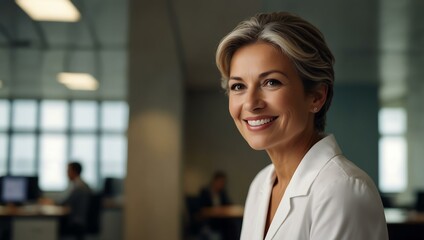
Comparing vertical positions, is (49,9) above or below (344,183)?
above

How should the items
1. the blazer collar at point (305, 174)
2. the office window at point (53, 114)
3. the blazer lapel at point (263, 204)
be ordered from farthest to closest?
the office window at point (53, 114), the blazer lapel at point (263, 204), the blazer collar at point (305, 174)

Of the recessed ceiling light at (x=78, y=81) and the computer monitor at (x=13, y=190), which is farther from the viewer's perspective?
the recessed ceiling light at (x=78, y=81)

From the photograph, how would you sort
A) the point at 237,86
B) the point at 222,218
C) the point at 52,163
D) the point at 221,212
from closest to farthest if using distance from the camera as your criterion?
the point at 237,86
the point at 221,212
the point at 222,218
the point at 52,163

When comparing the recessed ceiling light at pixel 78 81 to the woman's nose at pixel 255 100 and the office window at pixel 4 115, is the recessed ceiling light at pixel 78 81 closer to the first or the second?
the office window at pixel 4 115

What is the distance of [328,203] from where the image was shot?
55.4 inches

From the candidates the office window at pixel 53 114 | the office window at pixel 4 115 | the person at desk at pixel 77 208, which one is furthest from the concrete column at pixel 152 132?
the office window at pixel 53 114

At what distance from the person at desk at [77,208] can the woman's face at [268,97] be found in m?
8.14

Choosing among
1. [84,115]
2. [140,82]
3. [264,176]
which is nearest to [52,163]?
[84,115]

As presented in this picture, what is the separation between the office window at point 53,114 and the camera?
1163 centimetres

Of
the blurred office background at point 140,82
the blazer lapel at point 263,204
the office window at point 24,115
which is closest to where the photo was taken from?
the blazer lapel at point 263,204

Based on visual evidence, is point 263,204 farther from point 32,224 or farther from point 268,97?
point 32,224

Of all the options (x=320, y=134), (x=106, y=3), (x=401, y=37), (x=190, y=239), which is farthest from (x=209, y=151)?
(x=320, y=134)

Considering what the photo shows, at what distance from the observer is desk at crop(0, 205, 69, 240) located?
29.5ft

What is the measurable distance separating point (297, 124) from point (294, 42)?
220mm
